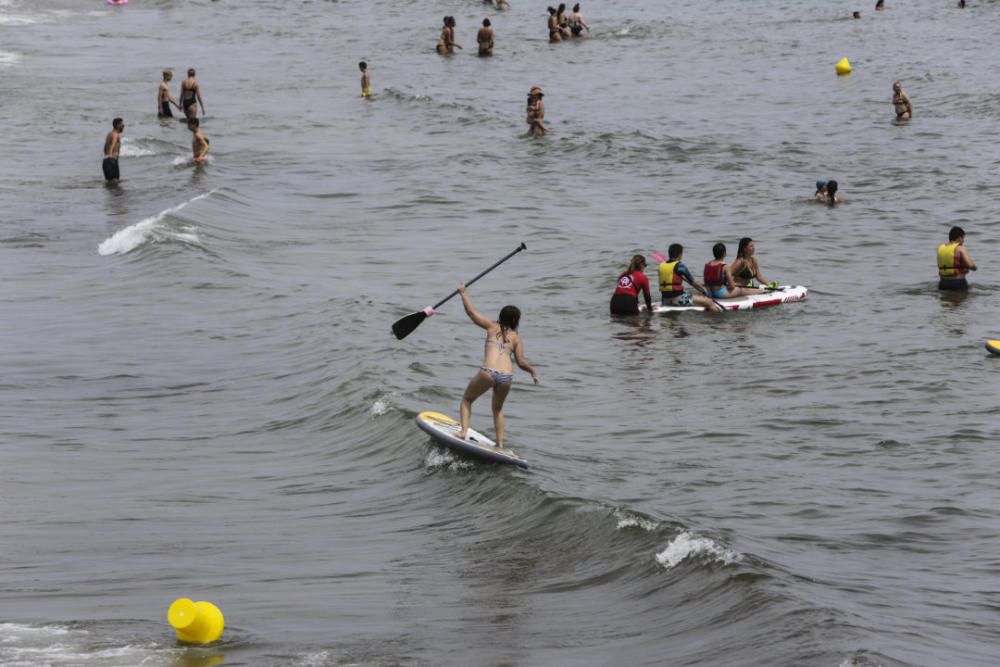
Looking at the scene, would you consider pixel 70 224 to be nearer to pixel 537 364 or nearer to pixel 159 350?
pixel 159 350

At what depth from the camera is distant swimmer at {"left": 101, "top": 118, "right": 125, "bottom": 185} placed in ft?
101

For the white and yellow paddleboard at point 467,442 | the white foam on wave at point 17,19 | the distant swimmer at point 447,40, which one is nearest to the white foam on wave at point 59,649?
the white and yellow paddleboard at point 467,442

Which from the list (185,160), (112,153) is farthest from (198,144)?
(112,153)

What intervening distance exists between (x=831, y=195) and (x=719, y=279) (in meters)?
8.74

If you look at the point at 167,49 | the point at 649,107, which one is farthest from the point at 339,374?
the point at 167,49

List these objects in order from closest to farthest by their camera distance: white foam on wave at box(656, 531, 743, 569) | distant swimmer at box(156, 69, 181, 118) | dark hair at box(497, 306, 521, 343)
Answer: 1. white foam on wave at box(656, 531, 743, 569)
2. dark hair at box(497, 306, 521, 343)
3. distant swimmer at box(156, 69, 181, 118)

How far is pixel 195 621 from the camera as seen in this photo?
9.50 metres

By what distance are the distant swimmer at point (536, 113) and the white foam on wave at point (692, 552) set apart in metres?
26.9

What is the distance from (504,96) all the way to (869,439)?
3110cm

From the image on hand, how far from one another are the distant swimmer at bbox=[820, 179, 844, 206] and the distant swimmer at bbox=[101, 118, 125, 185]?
15794mm

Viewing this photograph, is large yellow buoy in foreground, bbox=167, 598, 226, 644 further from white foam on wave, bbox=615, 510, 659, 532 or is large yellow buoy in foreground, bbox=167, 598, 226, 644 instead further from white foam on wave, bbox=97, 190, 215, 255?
white foam on wave, bbox=97, 190, 215, 255

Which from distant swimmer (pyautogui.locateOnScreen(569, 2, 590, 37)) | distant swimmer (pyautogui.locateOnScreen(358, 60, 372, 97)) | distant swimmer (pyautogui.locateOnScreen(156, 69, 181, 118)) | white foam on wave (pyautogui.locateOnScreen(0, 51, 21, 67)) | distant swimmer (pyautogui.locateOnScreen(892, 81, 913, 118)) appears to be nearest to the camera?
distant swimmer (pyautogui.locateOnScreen(892, 81, 913, 118))

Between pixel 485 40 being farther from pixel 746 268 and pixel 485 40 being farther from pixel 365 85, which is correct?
pixel 746 268

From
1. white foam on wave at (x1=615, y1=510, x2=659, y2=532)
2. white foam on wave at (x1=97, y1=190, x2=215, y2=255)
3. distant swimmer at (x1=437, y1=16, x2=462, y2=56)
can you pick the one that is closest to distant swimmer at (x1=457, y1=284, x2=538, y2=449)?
white foam on wave at (x1=615, y1=510, x2=659, y2=532)
